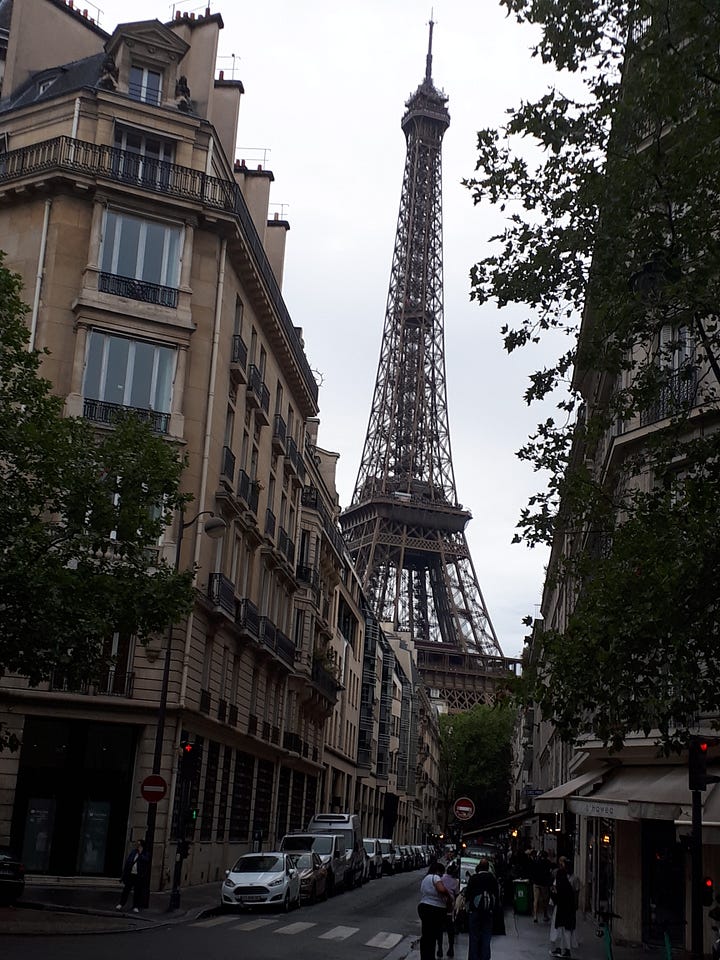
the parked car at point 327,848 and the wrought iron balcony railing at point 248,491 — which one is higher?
the wrought iron balcony railing at point 248,491

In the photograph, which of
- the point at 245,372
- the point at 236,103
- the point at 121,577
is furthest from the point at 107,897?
the point at 236,103

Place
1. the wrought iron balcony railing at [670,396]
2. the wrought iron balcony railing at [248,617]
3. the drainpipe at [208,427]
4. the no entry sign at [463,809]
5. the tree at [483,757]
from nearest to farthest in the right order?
the wrought iron balcony railing at [670,396]
the no entry sign at [463,809]
the drainpipe at [208,427]
the wrought iron balcony railing at [248,617]
the tree at [483,757]

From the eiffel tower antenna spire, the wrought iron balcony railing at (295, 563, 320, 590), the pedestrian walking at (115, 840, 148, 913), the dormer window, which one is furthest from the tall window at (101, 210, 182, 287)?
the eiffel tower antenna spire

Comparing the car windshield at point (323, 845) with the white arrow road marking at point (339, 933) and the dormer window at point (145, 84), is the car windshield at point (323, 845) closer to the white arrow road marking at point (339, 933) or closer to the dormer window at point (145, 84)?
the white arrow road marking at point (339, 933)

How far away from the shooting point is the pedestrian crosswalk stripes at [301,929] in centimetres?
2447

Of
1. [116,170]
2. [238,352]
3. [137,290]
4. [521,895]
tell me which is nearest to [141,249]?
[137,290]

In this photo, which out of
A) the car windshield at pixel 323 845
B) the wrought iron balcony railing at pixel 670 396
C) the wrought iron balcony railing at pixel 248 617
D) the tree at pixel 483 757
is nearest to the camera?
the wrought iron balcony railing at pixel 670 396

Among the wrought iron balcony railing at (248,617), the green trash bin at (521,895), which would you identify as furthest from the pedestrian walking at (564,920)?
the wrought iron balcony railing at (248,617)

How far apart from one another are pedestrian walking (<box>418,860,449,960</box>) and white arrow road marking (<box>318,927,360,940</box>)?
551 cm

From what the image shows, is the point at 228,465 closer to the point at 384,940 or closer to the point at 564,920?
the point at 384,940

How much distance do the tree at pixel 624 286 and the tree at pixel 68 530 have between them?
29.2 feet

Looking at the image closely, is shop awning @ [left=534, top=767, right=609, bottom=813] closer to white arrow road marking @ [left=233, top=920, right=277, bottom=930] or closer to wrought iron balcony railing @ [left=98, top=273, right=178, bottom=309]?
white arrow road marking @ [left=233, top=920, right=277, bottom=930]

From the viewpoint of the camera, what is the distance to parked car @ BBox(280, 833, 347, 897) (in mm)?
37594

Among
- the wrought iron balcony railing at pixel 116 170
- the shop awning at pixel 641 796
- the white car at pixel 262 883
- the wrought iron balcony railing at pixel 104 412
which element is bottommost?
the white car at pixel 262 883
